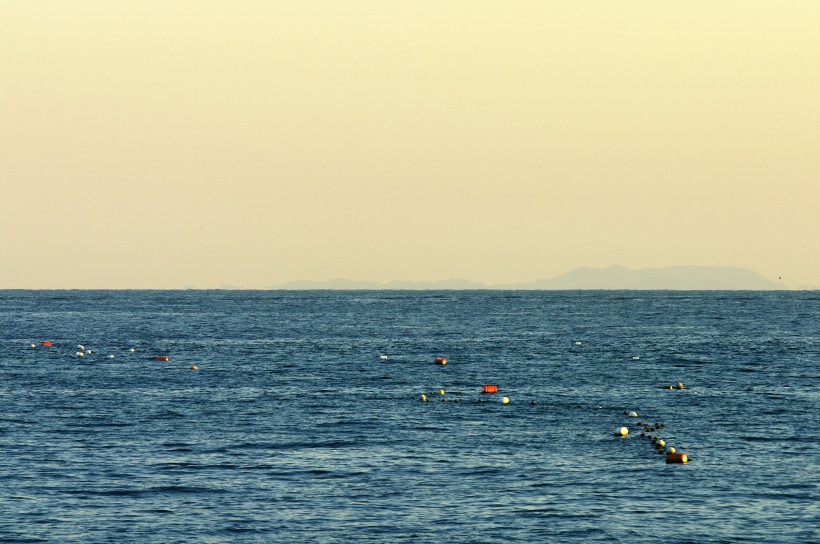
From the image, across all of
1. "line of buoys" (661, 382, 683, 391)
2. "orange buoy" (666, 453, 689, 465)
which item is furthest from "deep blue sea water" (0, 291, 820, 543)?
"line of buoys" (661, 382, 683, 391)

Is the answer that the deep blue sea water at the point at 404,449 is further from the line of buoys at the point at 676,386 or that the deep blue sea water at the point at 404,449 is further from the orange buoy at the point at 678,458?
the line of buoys at the point at 676,386

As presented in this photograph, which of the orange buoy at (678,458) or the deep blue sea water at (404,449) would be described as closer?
the deep blue sea water at (404,449)

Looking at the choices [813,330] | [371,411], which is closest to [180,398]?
[371,411]

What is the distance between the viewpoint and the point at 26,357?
105 metres

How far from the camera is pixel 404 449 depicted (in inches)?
2044

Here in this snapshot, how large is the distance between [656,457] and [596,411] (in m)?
14.8

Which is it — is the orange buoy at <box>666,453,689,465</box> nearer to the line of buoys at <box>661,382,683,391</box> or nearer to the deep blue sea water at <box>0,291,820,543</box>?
the deep blue sea water at <box>0,291,820,543</box>

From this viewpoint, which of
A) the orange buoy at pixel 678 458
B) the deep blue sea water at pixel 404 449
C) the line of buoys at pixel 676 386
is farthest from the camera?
the line of buoys at pixel 676 386

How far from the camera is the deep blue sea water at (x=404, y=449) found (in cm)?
3862

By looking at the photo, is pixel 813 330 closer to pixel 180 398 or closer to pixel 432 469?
pixel 180 398

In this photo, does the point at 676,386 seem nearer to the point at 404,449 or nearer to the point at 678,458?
the point at 678,458

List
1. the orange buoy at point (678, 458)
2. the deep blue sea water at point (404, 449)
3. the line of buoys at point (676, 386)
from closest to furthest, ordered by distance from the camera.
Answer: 1. the deep blue sea water at point (404, 449)
2. the orange buoy at point (678, 458)
3. the line of buoys at point (676, 386)

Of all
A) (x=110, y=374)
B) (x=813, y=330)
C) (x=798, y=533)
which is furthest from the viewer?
(x=813, y=330)

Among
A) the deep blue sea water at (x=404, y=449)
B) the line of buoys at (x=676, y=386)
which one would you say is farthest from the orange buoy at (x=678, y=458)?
the line of buoys at (x=676, y=386)
